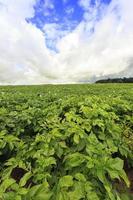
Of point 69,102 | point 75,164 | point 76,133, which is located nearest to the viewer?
point 75,164

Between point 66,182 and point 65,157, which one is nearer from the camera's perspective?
point 66,182

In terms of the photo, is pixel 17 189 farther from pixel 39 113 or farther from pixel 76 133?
pixel 39 113

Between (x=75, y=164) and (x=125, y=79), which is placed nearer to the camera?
(x=75, y=164)

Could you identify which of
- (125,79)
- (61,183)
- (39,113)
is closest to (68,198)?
(61,183)

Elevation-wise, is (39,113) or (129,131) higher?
(39,113)

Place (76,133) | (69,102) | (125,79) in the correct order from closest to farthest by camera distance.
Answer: (76,133) < (69,102) < (125,79)

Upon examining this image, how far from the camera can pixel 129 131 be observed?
4324mm

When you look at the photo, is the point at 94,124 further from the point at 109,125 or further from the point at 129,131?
the point at 129,131

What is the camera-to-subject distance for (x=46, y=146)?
2.84m

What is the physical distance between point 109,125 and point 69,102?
1272 mm

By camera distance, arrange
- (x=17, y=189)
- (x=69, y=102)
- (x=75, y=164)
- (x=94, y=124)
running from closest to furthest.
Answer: (x=17, y=189) → (x=75, y=164) → (x=94, y=124) → (x=69, y=102)

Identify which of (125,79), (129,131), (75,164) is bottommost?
(125,79)

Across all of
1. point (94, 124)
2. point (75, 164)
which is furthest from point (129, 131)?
point (75, 164)

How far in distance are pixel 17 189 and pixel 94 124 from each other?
1.53m
